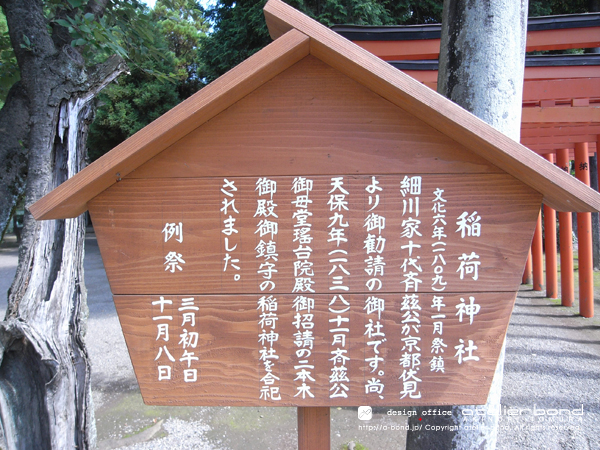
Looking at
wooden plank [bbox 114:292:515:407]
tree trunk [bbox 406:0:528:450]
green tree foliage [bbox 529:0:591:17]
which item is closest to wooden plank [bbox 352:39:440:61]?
tree trunk [bbox 406:0:528:450]

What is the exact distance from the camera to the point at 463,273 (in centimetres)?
120

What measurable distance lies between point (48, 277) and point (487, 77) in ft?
8.30

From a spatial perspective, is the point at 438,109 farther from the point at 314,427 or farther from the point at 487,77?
the point at 314,427

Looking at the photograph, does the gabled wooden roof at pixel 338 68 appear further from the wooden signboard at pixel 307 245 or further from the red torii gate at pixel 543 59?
the red torii gate at pixel 543 59

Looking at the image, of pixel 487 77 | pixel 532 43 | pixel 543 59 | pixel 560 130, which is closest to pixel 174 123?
pixel 487 77

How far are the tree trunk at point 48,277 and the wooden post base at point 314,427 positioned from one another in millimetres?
1372

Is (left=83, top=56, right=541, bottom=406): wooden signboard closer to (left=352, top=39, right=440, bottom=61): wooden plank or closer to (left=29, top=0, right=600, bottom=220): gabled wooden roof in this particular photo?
(left=29, top=0, right=600, bottom=220): gabled wooden roof

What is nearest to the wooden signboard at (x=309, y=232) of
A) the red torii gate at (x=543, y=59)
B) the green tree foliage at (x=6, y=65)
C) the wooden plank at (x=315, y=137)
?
the wooden plank at (x=315, y=137)

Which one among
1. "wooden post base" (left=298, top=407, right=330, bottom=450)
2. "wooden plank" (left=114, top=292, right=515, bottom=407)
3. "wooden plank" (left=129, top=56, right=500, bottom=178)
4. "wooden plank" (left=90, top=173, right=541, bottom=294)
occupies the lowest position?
"wooden post base" (left=298, top=407, right=330, bottom=450)

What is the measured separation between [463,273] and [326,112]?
2.16ft

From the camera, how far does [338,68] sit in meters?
1.16

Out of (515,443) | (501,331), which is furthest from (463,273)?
(515,443)

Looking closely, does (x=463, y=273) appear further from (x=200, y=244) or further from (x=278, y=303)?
(x=200, y=244)

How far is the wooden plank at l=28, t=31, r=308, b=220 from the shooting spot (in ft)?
3.53
